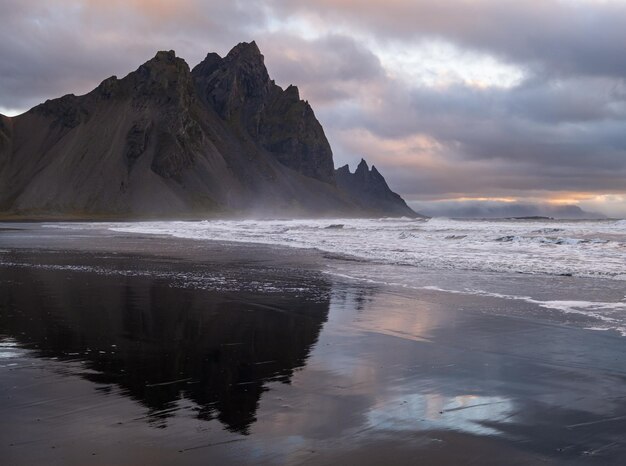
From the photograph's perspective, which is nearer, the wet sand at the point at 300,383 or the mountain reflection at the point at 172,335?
the wet sand at the point at 300,383

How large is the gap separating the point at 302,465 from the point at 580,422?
304cm

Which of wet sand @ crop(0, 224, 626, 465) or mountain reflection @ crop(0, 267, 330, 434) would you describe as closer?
wet sand @ crop(0, 224, 626, 465)

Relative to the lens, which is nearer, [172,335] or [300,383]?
[300,383]

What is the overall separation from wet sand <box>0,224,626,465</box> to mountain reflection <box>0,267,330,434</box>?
0.04 metres

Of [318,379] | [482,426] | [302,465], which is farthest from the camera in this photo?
[318,379]

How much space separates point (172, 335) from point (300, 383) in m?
3.58

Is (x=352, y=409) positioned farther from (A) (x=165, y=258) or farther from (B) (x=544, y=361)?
(A) (x=165, y=258)

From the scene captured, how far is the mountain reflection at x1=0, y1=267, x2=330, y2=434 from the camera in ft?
22.0

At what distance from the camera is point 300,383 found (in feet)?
23.5

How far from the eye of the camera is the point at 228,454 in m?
4.92

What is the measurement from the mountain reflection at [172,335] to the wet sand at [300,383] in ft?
0.13

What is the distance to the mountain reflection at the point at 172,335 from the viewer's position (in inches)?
265

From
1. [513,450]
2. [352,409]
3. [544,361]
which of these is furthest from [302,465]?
[544,361]

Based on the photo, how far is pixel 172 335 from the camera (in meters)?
9.94
